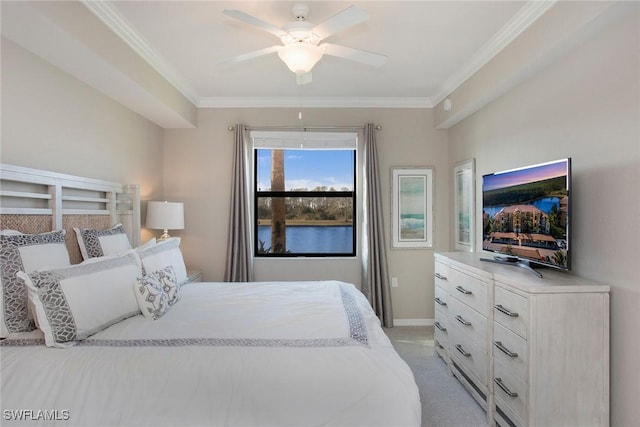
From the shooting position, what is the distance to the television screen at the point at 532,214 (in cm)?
196

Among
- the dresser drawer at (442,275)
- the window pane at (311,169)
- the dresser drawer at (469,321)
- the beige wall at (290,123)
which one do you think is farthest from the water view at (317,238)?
the dresser drawer at (469,321)

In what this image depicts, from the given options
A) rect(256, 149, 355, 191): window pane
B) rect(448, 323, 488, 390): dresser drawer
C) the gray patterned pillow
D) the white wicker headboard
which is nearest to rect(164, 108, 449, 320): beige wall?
rect(256, 149, 355, 191): window pane

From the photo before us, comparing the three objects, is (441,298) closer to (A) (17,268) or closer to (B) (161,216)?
(B) (161,216)

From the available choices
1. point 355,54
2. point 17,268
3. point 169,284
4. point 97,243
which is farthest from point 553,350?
point 97,243

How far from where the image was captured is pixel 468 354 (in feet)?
8.18

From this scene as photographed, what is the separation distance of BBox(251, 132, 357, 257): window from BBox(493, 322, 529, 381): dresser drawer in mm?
2304

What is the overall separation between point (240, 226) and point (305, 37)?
2445mm

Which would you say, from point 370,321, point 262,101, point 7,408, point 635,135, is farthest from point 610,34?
point 7,408

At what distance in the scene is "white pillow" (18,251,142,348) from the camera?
1.62 meters

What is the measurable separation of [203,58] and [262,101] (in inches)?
43.6

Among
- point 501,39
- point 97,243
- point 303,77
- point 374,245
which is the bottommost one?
point 374,245

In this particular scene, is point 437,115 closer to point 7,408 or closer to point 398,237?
point 398,237

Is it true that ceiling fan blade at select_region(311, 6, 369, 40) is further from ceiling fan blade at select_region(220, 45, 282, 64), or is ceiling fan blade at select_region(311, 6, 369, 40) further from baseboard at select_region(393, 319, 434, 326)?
baseboard at select_region(393, 319, 434, 326)

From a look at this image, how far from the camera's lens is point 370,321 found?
2041mm
